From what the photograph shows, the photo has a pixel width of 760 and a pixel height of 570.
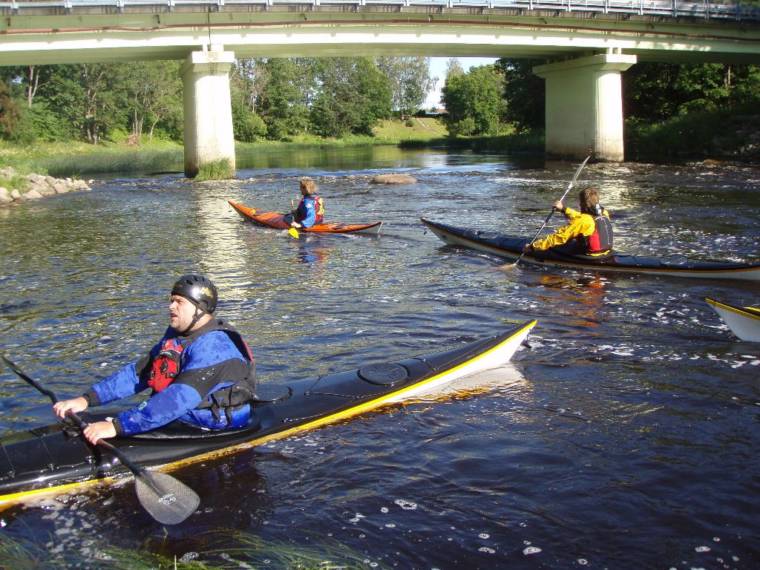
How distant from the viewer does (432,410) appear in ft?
18.2

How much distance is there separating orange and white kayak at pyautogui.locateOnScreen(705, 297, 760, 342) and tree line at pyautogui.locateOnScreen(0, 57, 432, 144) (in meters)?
45.4

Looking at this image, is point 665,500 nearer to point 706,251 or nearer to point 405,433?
point 405,433

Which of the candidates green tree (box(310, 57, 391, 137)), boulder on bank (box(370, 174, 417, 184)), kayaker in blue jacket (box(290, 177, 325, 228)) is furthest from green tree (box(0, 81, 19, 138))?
green tree (box(310, 57, 391, 137))

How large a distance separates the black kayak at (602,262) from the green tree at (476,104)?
6857 cm

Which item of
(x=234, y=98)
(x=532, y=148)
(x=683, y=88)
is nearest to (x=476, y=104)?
(x=234, y=98)

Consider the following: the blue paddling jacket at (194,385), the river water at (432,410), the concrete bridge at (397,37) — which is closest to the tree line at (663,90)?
the concrete bridge at (397,37)

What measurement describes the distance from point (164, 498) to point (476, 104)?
259 ft

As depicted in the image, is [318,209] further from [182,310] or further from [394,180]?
[394,180]

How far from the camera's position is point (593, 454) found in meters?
4.80

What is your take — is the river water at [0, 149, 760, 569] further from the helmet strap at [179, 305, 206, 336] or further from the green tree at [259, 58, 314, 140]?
the green tree at [259, 58, 314, 140]

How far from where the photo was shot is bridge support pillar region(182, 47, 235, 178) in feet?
91.5

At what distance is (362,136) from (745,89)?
1894 inches

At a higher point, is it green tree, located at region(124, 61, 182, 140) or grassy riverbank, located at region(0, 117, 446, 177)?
green tree, located at region(124, 61, 182, 140)

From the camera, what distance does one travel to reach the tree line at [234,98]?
54.0 metres
